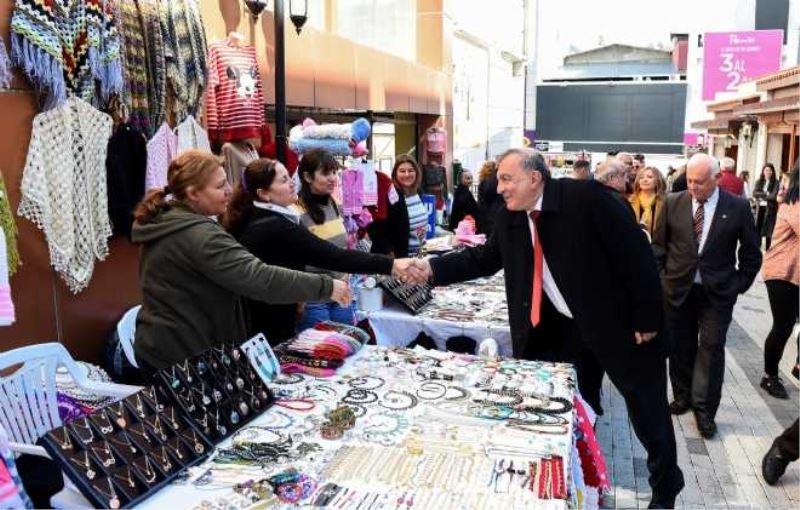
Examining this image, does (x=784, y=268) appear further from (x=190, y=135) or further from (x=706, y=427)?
(x=190, y=135)

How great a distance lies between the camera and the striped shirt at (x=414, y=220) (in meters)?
5.95

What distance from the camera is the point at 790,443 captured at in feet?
11.9

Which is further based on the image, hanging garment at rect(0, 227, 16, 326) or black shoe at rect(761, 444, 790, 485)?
black shoe at rect(761, 444, 790, 485)

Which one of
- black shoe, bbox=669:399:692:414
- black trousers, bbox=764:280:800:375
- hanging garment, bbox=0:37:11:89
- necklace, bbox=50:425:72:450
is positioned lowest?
black shoe, bbox=669:399:692:414

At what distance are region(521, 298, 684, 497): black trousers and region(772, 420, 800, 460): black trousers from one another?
0.75 metres

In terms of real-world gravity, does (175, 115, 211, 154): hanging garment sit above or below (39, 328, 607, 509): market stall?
above

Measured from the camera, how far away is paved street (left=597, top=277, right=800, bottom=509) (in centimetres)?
364

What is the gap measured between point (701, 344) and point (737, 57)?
1822cm

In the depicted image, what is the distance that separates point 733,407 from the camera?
4.94 meters

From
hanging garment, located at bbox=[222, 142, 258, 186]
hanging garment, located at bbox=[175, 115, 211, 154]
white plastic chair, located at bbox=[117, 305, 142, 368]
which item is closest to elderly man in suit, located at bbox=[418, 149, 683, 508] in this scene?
white plastic chair, located at bbox=[117, 305, 142, 368]

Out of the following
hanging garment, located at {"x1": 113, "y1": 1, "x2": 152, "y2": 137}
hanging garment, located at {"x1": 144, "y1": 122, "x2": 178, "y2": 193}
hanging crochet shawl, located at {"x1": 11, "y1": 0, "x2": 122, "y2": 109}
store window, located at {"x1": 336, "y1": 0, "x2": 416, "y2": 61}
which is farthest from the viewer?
store window, located at {"x1": 336, "y1": 0, "x2": 416, "y2": 61}

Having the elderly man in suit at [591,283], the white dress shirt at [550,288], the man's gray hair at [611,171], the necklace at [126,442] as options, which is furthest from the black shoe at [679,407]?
the necklace at [126,442]

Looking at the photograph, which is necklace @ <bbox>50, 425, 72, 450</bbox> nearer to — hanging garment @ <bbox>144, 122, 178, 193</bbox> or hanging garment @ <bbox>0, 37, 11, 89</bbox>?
hanging garment @ <bbox>0, 37, 11, 89</bbox>

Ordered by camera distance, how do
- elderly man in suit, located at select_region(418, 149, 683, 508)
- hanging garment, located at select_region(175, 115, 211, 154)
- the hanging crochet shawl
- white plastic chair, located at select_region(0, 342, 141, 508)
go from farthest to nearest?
hanging garment, located at select_region(175, 115, 211, 154), the hanging crochet shawl, elderly man in suit, located at select_region(418, 149, 683, 508), white plastic chair, located at select_region(0, 342, 141, 508)
